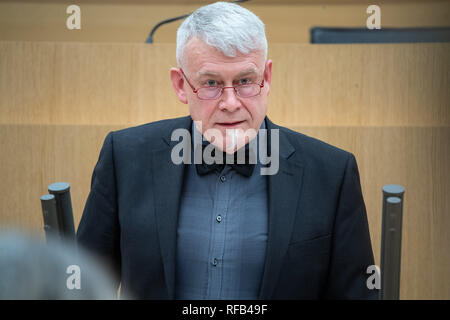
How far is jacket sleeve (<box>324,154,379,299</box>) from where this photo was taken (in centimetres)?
82

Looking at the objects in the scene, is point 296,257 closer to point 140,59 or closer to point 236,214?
point 236,214

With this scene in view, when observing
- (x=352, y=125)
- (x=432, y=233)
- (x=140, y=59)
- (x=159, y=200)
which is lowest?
(x=432, y=233)

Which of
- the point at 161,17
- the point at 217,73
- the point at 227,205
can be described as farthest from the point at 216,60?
the point at 161,17

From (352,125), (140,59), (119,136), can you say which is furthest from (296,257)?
(140,59)

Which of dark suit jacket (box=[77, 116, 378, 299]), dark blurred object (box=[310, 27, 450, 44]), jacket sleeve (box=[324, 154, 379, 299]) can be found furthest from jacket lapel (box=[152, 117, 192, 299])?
dark blurred object (box=[310, 27, 450, 44])

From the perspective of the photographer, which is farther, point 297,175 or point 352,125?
point 352,125

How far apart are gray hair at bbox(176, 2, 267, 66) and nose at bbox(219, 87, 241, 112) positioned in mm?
50

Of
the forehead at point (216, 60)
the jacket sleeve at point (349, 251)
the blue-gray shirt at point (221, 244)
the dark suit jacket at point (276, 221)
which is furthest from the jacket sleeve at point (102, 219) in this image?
the jacket sleeve at point (349, 251)

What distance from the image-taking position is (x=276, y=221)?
31.1 inches

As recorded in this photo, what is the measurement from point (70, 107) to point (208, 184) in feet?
1.56

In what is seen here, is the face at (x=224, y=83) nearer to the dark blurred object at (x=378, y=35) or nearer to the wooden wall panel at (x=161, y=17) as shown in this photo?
the dark blurred object at (x=378, y=35)

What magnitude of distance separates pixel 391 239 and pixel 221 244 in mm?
279
